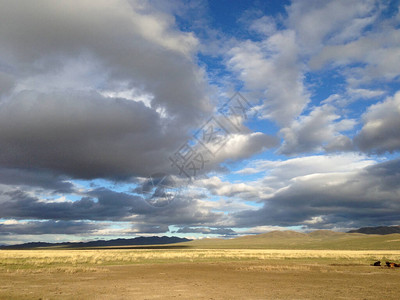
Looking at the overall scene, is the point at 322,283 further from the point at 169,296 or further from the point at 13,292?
the point at 13,292

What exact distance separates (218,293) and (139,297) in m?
4.70

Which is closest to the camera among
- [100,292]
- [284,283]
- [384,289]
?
[100,292]

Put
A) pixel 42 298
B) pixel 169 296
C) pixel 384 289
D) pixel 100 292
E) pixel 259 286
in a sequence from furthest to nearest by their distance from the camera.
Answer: pixel 259 286
pixel 384 289
pixel 100 292
pixel 169 296
pixel 42 298

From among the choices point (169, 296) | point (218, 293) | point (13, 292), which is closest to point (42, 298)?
point (13, 292)

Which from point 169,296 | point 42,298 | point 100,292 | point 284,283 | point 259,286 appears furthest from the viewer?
point 284,283

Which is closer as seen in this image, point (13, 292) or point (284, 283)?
point (13, 292)

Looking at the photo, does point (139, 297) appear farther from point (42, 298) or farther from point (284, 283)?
point (284, 283)

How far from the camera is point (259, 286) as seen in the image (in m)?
21.9

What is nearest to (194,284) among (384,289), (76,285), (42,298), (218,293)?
(218,293)

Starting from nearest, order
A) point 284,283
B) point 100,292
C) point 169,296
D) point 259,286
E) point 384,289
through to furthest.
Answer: point 169,296
point 100,292
point 384,289
point 259,286
point 284,283

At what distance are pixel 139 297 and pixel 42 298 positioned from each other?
16.4ft

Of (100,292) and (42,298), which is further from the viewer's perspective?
(100,292)

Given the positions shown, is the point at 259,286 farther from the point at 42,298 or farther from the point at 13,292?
the point at 13,292

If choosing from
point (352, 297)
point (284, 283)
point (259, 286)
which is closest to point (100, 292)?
point (259, 286)
